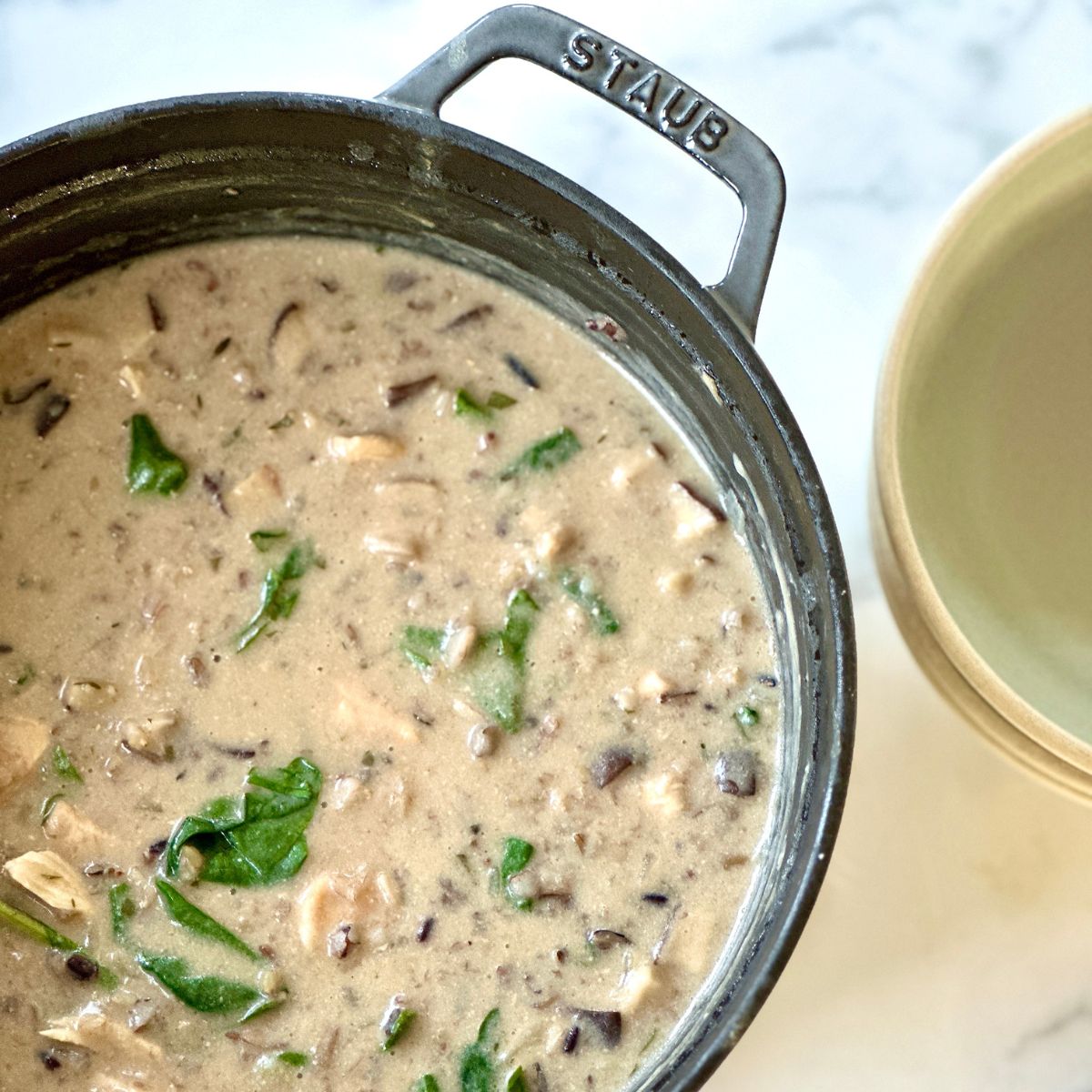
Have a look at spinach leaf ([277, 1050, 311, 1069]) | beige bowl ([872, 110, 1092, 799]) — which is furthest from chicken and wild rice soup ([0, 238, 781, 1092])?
beige bowl ([872, 110, 1092, 799])

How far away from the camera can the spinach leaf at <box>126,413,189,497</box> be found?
62.4 inches

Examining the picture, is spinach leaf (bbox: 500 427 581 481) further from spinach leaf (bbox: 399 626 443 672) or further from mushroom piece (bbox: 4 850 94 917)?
mushroom piece (bbox: 4 850 94 917)

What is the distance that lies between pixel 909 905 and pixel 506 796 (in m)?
0.57

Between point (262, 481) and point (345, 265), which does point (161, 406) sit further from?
point (345, 265)

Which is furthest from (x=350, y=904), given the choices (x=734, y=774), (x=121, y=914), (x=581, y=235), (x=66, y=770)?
(x=581, y=235)

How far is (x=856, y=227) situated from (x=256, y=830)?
112cm

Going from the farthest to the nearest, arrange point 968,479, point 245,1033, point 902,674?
point 902,674, point 968,479, point 245,1033

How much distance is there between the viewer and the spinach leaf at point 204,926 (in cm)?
150

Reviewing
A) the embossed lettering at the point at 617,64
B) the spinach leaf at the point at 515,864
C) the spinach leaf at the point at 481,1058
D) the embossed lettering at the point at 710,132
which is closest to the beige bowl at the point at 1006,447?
the embossed lettering at the point at 710,132

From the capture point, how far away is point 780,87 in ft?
6.11

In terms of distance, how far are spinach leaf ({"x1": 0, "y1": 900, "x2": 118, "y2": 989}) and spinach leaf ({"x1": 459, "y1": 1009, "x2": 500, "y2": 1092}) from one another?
409 mm

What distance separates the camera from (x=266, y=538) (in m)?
1.57

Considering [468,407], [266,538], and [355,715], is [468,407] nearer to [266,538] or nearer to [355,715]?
[266,538]

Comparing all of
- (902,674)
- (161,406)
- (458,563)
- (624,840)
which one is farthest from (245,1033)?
(902,674)
